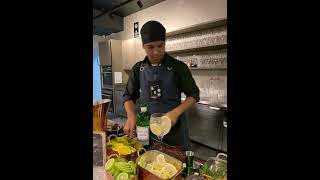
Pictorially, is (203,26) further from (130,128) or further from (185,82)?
(130,128)

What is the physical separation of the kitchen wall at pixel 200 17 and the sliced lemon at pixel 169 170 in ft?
6.61

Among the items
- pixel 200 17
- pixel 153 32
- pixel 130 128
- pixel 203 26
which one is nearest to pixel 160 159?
pixel 130 128

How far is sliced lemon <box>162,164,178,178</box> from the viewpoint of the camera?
764 mm

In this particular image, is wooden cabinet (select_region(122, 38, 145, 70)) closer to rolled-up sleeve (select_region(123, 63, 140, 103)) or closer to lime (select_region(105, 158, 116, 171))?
rolled-up sleeve (select_region(123, 63, 140, 103))

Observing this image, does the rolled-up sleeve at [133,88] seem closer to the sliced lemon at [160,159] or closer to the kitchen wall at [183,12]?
the sliced lemon at [160,159]

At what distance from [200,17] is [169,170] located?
2624 mm

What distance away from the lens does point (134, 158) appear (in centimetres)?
92

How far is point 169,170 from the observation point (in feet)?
2.58

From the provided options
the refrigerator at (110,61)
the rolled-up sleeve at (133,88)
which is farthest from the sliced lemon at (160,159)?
the refrigerator at (110,61)
